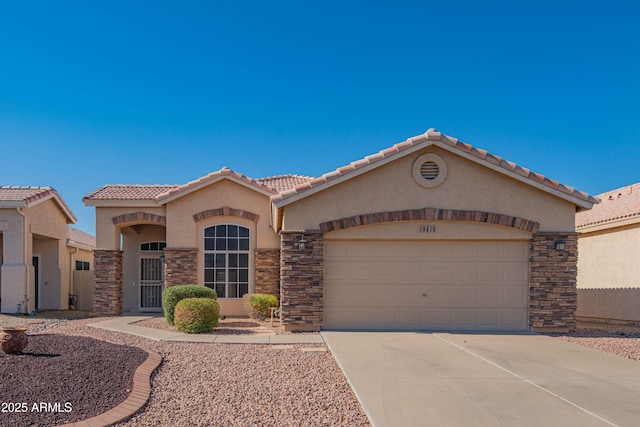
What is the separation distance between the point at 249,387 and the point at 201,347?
3299 mm

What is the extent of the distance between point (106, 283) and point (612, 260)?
640 inches

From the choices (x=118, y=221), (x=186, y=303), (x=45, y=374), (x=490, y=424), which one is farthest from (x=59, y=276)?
(x=490, y=424)

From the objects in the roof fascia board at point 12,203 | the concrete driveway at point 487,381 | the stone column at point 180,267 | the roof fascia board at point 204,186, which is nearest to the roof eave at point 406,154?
the concrete driveway at point 487,381

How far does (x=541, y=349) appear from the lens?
9695mm

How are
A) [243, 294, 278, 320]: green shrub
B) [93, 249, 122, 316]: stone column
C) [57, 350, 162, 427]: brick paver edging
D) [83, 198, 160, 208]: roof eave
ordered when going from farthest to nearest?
[83, 198, 160, 208]: roof eave → [93, 249, 122, 316]: stone column → [243, 294, 278, 320]: green shrub → [57, 350, 162, 427]: brick paver edging

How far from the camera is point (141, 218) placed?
15992 mm

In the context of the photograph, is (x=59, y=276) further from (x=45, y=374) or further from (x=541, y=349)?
(x=541, y=349)

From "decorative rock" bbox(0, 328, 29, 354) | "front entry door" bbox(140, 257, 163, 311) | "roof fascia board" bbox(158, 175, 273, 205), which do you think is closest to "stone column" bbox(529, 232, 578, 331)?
"roof fascia board" bbox(158, 175, 273, 205)

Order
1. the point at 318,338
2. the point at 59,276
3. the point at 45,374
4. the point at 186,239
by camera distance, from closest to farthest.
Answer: the point at 45,374
the point at 318,338
the point at 186,239
the point at 59,276

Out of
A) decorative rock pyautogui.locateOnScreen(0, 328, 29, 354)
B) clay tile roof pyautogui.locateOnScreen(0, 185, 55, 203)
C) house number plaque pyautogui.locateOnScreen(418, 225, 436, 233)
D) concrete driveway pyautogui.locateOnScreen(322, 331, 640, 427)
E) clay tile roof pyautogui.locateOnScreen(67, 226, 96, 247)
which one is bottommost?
concrete driveway pyautogui.locateOnScreen(322, 331, 640, 427)

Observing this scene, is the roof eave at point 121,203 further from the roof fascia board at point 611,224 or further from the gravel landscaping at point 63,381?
the roof fascia board at point 611,224

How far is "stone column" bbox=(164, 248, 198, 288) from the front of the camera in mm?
15359

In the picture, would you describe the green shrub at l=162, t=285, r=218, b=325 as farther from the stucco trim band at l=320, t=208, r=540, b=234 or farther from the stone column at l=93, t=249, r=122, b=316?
the stone column at l=93, t=249, r=122, b=316

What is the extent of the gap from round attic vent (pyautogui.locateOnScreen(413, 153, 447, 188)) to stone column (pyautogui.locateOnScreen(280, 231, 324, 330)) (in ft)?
9.24
